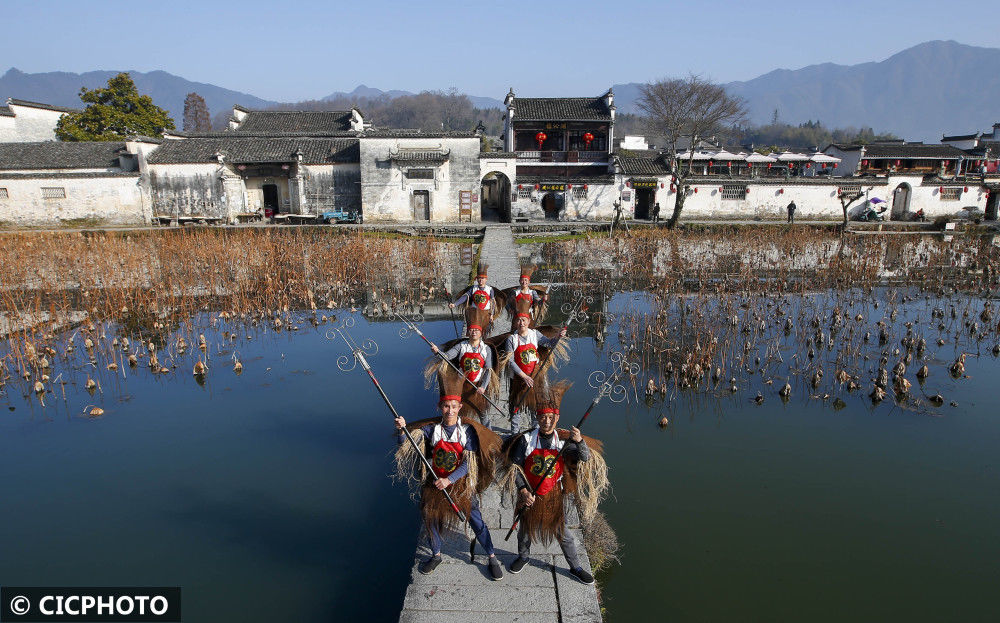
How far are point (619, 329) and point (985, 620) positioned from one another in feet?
23.5

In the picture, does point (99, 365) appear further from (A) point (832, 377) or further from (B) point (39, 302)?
(A) point (832, 377)

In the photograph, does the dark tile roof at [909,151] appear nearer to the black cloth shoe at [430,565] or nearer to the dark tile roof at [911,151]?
the dark tile roof at [911,151]

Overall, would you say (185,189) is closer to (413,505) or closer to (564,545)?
(413,505)

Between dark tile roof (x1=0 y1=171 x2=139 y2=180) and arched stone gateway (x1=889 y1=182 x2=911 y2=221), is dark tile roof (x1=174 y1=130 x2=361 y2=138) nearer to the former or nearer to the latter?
dark tile roof (x1=0 y1=171 x2=139 y2=180)

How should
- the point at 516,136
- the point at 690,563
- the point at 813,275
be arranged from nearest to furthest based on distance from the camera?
1. the point at 690,563
2. the point at 813,275
3. the point at 516,136

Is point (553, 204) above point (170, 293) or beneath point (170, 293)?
above

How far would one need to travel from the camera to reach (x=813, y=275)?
14.8m

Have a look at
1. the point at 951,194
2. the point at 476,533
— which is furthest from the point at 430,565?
the point at 951,194

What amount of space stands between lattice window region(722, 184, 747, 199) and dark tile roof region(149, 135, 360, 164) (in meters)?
16.7

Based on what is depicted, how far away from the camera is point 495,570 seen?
423 cm

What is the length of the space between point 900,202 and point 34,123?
44165mm

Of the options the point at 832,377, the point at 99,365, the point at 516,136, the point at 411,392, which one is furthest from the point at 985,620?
the point at 516,136

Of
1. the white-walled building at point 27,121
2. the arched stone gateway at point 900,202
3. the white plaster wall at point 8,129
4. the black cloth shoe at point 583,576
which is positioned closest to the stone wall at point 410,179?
the white-walled building at point 27,121

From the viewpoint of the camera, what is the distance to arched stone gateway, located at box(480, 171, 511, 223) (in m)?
26.8
